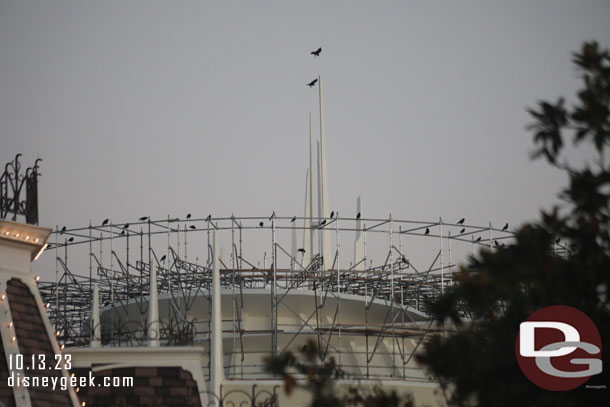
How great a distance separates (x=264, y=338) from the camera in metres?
37.9

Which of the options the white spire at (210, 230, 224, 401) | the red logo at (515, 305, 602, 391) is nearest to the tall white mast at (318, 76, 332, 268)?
the white spire at (210, 230, 224, 401)

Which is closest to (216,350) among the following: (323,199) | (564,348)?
(564,348)

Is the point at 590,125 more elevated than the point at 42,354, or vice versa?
the point at 590,125

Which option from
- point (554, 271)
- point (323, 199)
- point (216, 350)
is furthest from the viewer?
point (323, 199)

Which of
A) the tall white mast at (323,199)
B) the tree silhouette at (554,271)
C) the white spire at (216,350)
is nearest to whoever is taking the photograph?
the tree silhouette at (554,271)

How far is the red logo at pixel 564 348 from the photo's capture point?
41.0ft

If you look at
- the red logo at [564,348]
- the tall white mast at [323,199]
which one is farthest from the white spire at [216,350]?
the tall white mast at [323,199]

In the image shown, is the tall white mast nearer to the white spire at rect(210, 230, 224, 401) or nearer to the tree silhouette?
the white spire at rect(210, 230, 224, 401)

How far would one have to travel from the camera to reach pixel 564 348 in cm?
1316

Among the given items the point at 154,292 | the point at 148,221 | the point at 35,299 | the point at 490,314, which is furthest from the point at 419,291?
the point at 490,314

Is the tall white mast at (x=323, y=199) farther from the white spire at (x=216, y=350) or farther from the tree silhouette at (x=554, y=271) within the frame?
the tree silhouette at (x=554, y=271)

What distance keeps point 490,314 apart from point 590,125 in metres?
2.98

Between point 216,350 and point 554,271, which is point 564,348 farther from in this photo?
point 216,350

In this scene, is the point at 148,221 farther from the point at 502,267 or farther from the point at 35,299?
the point at 502,267
